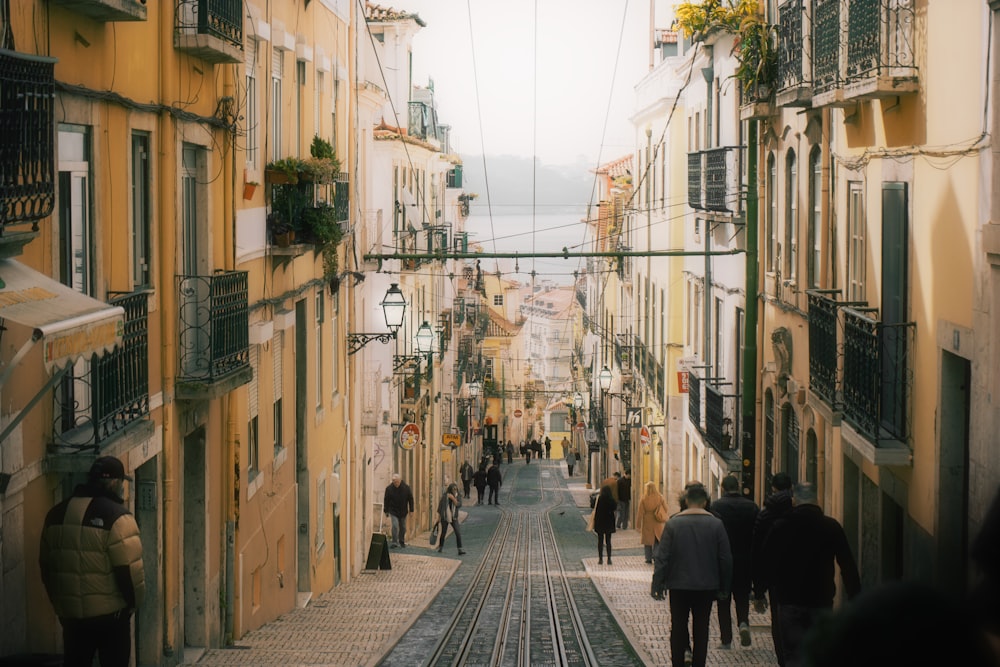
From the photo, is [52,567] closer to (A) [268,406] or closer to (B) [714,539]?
(B) [714,539]

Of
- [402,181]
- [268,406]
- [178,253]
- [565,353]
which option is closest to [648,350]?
[402,181]

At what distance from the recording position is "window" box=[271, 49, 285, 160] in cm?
1638

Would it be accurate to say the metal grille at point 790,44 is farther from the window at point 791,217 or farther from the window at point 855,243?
the window at point 855,243

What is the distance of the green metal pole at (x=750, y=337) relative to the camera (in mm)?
18422

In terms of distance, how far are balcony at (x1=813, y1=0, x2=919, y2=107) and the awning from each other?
663 centimetres

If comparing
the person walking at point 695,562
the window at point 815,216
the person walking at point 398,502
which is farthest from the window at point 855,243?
the person walking at point 398,502

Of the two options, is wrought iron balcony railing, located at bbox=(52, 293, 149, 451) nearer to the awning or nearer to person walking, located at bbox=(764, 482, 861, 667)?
the awning

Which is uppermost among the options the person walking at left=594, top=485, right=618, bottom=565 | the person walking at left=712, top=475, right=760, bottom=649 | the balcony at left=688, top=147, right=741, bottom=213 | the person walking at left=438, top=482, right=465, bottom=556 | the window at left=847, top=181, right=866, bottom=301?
the balcony at left=688, top=147, right=741, bottom=213

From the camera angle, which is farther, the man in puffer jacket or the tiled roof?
the tiled roof

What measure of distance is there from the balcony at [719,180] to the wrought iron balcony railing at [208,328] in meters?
10.4

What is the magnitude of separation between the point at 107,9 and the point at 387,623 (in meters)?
9.14

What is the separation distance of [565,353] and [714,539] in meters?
130

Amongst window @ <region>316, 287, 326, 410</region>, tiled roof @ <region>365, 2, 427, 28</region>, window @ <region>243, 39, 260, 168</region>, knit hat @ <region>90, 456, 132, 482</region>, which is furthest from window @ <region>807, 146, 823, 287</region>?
tiled roof @ <region>365, 2, 427, 28</region>

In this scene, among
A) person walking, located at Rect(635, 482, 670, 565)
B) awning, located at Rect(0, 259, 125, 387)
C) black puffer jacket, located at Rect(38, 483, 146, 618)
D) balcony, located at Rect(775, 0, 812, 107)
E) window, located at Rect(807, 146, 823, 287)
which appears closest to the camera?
awning, located at Rect(0, 259, 125, 387)
